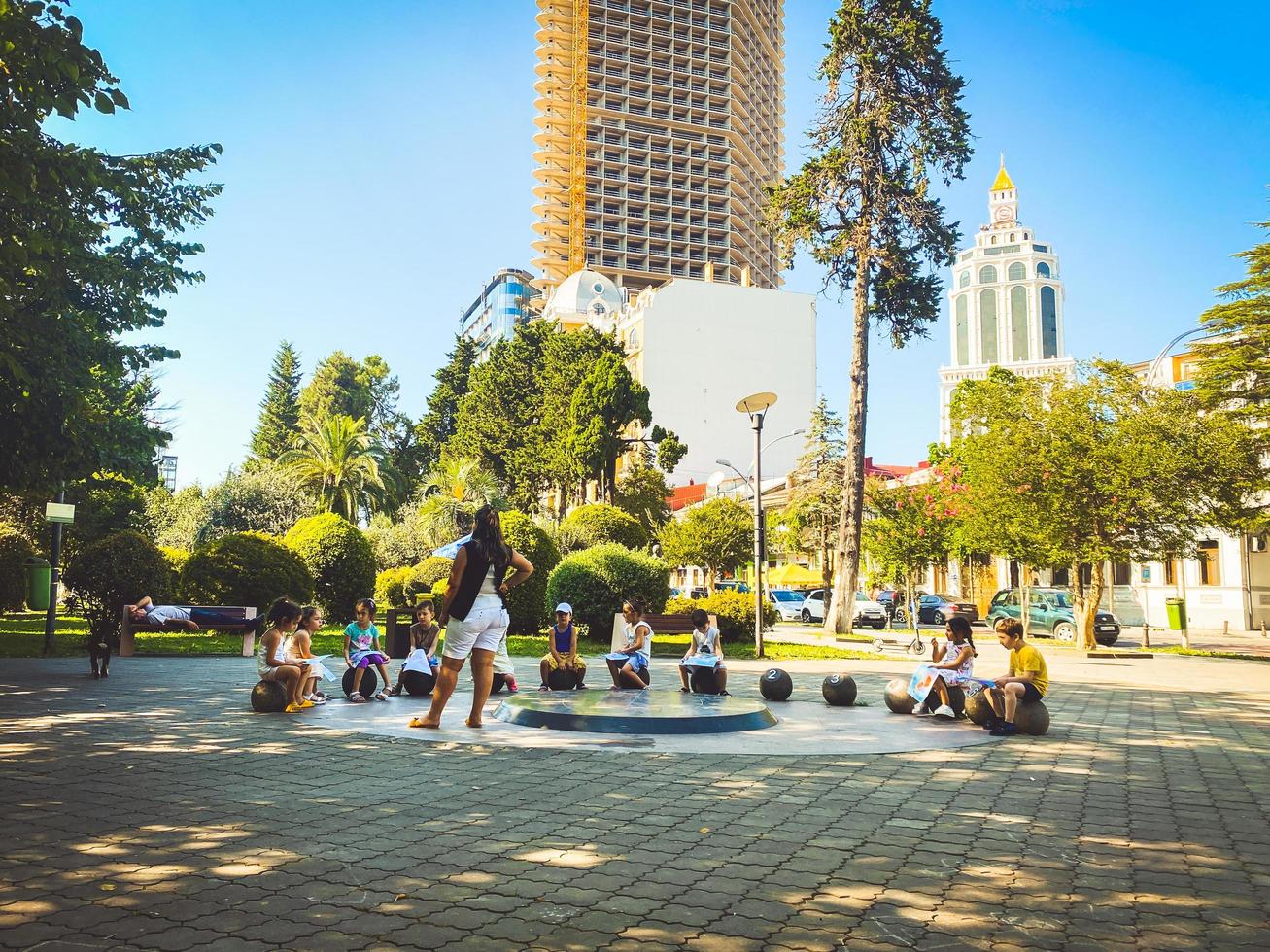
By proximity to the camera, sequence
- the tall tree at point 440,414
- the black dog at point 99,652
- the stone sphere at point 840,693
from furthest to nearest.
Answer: the tall tree at point 440,414 < the black dog at point 99,652 < the stone sphere at point 840,693

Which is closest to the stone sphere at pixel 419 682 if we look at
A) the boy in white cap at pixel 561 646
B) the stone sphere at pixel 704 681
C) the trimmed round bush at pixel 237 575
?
the boy in white cap at pixel 561 646

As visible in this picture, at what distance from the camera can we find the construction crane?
402 feet

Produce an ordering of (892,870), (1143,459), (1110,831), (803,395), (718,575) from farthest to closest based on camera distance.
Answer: (803,395) < (718,575) < (1143,459) < (1110,831) < (892,870)

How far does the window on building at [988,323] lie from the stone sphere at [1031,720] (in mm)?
180768

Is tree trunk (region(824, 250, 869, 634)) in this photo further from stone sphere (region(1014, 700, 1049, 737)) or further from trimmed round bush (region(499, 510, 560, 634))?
stone sphere (region(1014, 700, 1049, 737))

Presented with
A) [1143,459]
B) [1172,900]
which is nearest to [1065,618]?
[1143,459]

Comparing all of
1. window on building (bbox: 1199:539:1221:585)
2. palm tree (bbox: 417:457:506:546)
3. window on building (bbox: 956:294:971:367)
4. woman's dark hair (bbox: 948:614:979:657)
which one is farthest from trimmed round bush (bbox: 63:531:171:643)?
window on building (bbox: 956:294:971:367)

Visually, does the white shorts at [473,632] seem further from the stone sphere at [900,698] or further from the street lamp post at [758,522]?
the street lamp post at [758,522]

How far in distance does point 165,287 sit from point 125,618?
599 centimetres

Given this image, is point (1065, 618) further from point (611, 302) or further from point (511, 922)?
point (611, 302)

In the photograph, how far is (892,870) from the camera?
4.73 m

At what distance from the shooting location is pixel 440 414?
73812 millimetres

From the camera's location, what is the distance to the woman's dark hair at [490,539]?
8422 mm

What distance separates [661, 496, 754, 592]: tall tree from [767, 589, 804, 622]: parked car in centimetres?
859
